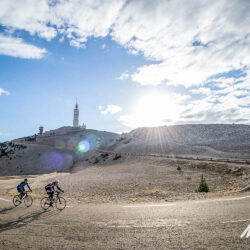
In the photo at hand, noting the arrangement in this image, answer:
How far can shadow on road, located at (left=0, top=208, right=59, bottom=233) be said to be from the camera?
9.63 meters

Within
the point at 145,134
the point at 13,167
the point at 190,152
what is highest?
the point at 145,134

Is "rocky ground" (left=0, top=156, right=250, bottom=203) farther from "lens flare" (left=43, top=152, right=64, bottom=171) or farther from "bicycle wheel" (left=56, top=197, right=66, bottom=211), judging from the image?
"lens flare" (left=43, top=152, right=64, bottom=171)

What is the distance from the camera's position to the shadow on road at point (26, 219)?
9.63m

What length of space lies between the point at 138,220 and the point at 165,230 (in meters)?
1.77

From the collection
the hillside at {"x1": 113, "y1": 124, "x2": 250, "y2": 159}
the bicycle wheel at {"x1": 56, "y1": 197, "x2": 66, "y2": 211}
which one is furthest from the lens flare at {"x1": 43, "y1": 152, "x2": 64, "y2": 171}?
the bicycle wheel at {"x1": 56, "y1": 197, "x2": 66, "y2": 211}

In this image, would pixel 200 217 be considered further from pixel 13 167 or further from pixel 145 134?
pixel 145 134

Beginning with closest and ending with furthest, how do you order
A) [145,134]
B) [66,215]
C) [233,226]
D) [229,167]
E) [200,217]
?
[233,226], [200,217], [66,215], [229,167], [145,134]

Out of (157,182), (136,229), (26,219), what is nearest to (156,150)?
(157,182)

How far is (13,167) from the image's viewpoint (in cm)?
6956

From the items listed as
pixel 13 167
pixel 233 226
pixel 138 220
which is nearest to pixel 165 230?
pixel 138 220

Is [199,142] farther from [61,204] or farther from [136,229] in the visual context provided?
[136,229]

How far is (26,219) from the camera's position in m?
11.0

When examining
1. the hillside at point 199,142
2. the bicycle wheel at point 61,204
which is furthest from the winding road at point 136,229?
the hillside at point 199,142

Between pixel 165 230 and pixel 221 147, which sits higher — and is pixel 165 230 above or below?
below
